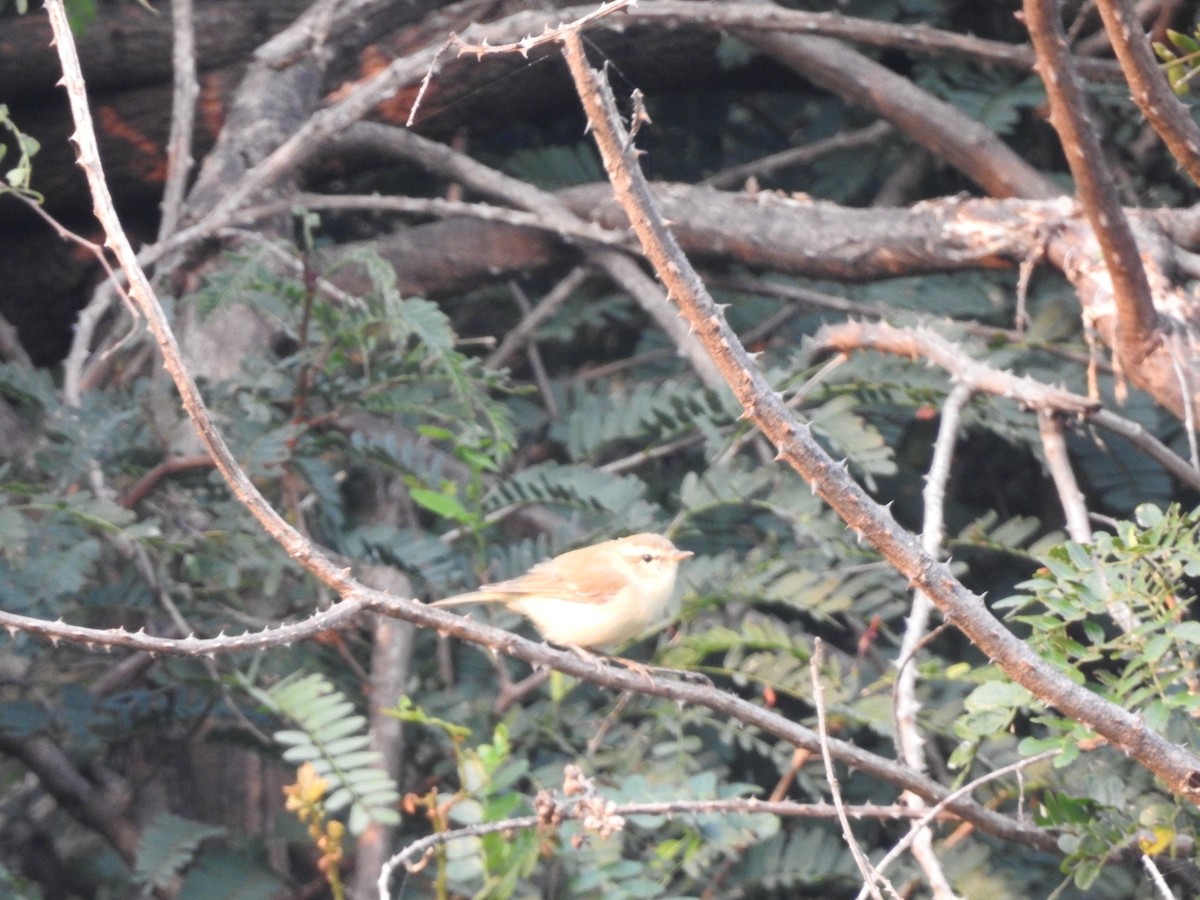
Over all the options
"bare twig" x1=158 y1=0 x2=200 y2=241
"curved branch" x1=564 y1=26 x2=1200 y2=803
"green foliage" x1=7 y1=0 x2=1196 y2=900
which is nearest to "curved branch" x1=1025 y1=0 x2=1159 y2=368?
"green foliage" x1=7 y1=0 x2=1196 y2=900

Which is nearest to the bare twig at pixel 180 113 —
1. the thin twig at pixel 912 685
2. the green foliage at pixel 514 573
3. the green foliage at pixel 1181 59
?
the green foliage at pixel 514 573

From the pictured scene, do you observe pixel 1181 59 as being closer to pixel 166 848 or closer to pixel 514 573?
pixel 514 573

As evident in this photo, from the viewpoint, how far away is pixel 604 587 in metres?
3.31

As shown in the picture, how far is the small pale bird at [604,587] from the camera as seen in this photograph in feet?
10.5

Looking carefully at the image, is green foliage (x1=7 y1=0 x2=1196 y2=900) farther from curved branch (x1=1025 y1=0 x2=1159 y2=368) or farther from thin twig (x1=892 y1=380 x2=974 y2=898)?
curved branch (x1=1025 y1=0 x2=1159 y2=368)

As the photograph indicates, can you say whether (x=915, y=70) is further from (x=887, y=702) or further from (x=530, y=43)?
(x=530, y=43)

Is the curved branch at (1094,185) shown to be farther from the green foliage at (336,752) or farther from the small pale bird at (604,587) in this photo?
the green foliage at (336,752)

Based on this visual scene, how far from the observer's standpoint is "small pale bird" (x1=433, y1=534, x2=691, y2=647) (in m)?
3.20

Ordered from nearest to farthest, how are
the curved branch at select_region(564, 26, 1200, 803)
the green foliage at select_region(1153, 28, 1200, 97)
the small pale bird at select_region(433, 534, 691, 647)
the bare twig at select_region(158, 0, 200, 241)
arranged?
the curved branch at select_region(564, 26, 1200, 803) → the green foliage at select_region(1153, 28, 1200, 97) → the small pale bird at select_region(433, 534, 691, 647) → the bare twig at select_region(158, 0, 200, 241)

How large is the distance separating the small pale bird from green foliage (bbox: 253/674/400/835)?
0.59 metres

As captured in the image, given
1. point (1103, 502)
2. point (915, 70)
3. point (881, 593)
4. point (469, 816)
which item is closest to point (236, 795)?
point (469, 816)

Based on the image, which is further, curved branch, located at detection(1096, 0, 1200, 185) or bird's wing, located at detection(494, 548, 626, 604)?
bird's wing, located at detection(494, 548, 626, 604)

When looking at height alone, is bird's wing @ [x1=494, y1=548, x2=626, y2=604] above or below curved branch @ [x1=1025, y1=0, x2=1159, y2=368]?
below

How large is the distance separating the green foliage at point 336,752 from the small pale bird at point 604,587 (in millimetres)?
586
